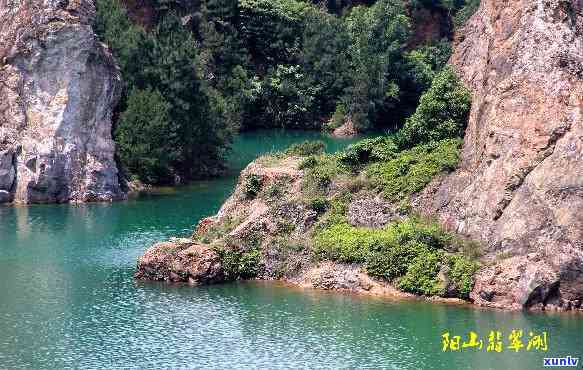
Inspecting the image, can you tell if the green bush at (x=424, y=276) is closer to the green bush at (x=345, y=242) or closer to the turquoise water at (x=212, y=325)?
the turquoise water at (x=212, y=325)

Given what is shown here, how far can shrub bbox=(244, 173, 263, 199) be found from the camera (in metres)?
58.7

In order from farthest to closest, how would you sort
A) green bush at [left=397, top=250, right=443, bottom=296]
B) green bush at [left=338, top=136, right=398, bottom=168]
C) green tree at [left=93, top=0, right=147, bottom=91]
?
green tree at [left=93, top=0, right=147, bottom=91], green bush at [left=338, top=136, right=398, bottom=168], green bush at [left=397, top=250, right=443, bottom=296]

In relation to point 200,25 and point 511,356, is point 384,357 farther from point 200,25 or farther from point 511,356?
point 200,25

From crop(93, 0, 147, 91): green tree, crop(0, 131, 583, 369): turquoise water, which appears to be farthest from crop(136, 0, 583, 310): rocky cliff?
crop(93, 0, 147, 91): green tree

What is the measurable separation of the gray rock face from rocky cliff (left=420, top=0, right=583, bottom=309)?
2984cm

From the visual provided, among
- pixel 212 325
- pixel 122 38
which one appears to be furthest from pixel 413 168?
pixel 122 38

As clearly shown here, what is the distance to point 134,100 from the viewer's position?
278 feet

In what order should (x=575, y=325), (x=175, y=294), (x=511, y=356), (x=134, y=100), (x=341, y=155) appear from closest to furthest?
(x=511, y=356)
(x=575, y=325)
(x=175, y=294)
(x=341, y=155)
(x=134, y=100)

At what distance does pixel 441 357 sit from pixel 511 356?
8.46ft

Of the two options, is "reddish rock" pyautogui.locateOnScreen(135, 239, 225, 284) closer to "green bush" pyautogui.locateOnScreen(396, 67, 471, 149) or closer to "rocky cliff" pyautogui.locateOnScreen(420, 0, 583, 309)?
"rocky cliff" pyautogui.locateOnScreen(420, 0, 583, 309)

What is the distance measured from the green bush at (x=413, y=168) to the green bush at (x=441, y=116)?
0.78 meters

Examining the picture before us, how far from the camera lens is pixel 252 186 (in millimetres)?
58719

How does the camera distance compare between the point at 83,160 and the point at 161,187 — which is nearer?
the point at 83,160

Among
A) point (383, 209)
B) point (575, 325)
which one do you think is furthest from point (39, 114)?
point (575, 325)
